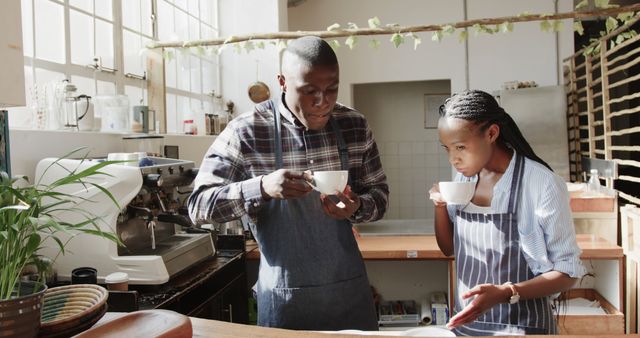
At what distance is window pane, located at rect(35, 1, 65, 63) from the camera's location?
274cm

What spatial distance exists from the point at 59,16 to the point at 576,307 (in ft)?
11.8

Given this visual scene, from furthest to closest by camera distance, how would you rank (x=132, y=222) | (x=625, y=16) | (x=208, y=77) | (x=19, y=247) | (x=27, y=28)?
1. (x=208, y=77)
2. (x=625, y=16)
3. (x=27, y=28)
4. (x=132, y=222)
5. (x=19, y=247)

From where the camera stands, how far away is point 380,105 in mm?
6914

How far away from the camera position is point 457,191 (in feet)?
4.97

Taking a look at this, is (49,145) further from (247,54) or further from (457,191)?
(247,54)

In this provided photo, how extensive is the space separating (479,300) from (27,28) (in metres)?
2.51

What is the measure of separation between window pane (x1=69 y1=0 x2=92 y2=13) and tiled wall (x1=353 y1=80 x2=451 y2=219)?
4.10 meters

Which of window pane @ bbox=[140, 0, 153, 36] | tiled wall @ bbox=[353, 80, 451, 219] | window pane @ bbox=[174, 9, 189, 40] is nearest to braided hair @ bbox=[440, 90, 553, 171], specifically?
window pane @ bbox=[140, 0, 153, 36]

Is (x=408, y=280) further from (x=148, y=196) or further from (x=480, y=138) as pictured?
(x=480, y=138)

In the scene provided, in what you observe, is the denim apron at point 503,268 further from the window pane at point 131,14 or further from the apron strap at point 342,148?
the window pane at point 131,14

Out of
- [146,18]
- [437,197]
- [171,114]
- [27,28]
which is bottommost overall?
[437,197]

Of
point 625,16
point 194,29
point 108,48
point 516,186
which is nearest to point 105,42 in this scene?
point 108,48

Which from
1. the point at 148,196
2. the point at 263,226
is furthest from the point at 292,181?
the point at 148,196

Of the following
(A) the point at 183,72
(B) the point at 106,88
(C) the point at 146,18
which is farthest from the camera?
(A) the point at 183,72
